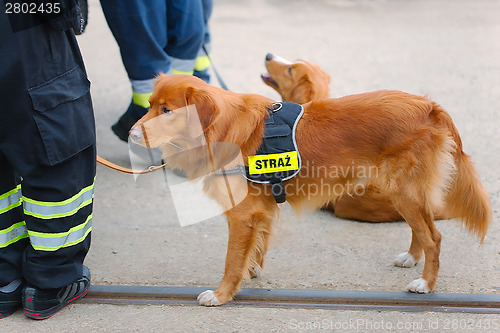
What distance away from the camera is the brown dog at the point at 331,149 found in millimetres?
2818

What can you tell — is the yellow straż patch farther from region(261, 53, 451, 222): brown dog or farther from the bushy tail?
the bushy tail

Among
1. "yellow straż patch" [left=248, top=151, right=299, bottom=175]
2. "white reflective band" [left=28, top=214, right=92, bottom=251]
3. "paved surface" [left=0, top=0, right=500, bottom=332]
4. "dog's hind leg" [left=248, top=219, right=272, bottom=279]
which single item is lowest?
"paved surface" [left=0, top=0, right=500, bottom=332]

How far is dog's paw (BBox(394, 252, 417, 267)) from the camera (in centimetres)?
333

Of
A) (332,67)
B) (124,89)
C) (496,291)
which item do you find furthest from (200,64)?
(496,291)

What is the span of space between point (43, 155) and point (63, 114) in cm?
21

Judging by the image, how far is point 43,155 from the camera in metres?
2.67

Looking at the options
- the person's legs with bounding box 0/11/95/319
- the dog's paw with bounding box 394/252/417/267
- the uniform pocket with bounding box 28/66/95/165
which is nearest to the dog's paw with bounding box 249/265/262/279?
the dog's paw with bounding box 394/252/417/267

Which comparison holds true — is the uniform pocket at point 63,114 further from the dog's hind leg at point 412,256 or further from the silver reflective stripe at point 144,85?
the dog's hind leg at point 412,256

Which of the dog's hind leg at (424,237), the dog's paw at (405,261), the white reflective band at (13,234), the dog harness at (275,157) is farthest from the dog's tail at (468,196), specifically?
the white reflective band at (13,234)

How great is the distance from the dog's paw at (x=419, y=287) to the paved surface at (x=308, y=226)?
0.10 m

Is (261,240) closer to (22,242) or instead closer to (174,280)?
(174,280)

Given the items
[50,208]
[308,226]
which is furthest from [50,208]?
[308,226]

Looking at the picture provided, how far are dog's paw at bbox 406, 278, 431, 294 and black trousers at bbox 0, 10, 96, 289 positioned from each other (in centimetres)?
172

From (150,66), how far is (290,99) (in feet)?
3.32
